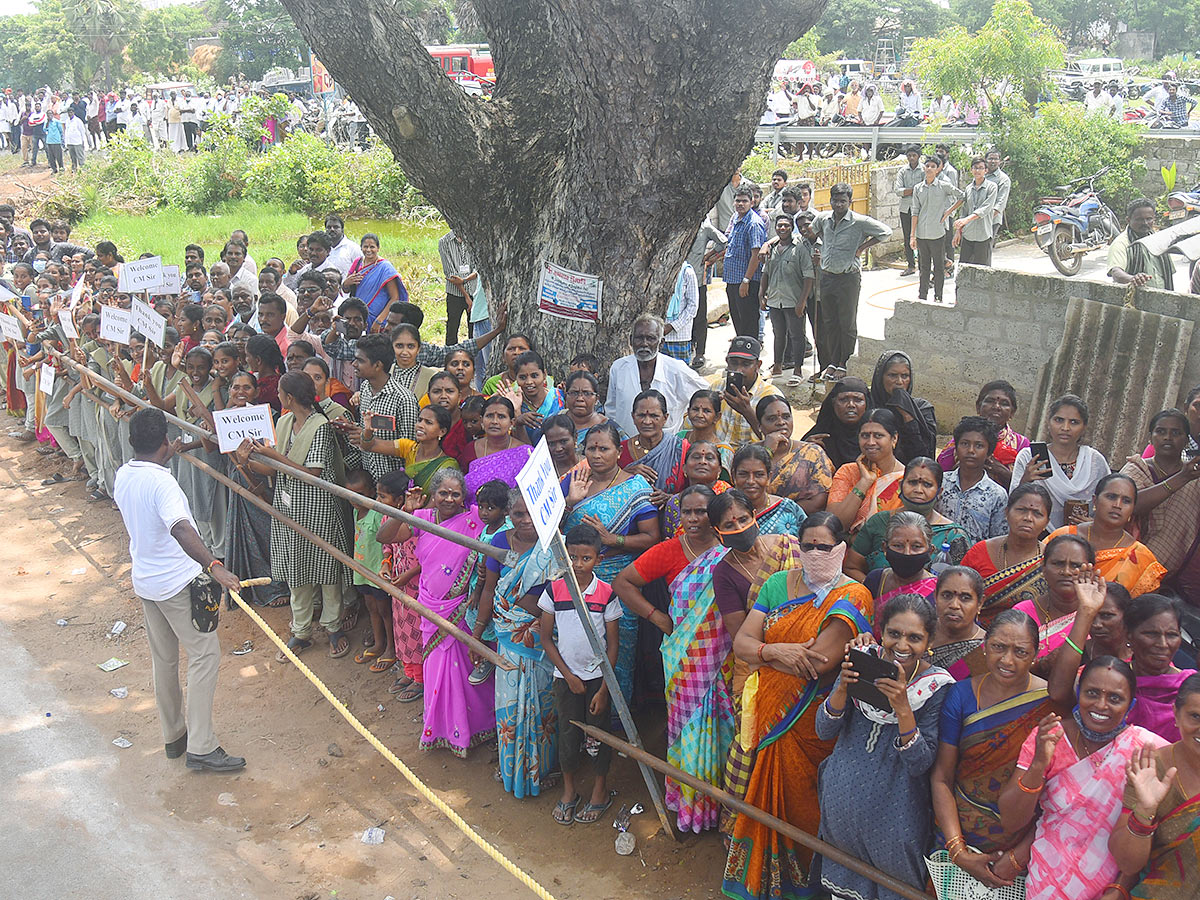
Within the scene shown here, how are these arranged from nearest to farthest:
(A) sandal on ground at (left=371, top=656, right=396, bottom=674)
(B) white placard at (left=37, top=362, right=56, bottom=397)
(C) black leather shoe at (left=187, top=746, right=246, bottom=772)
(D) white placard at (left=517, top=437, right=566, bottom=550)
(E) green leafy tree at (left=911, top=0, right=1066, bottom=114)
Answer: (D) white placard at (left=517, top=437, right=566, bottom=550) → (C) black leather shoe at (left=187, top=746, right=246, bottom=772) → (A) sandal on ground at (left=371, top=656, right=396, bottom=674) → (B) white placard at (left=37, top=362, right=56, bottom=397) → (E) green leafy tree at (left=911, top=0, right=1066, bottom=114)

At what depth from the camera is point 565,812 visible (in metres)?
4.89

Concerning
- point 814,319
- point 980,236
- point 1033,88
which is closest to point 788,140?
point 1033,88

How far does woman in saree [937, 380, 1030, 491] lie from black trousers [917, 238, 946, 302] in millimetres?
6890

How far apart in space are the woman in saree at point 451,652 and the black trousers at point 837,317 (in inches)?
192

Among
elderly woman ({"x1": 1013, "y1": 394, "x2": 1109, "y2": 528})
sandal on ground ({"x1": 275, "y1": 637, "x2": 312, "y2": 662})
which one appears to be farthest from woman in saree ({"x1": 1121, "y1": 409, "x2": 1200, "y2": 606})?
sandal on ground ({"x1": 275, "y1": 637, "x2": 312, "y2": 662})

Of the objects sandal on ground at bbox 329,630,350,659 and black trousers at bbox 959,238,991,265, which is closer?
sandal on ground at bbox 329,630,350,659

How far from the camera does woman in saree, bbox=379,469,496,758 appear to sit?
5402mm

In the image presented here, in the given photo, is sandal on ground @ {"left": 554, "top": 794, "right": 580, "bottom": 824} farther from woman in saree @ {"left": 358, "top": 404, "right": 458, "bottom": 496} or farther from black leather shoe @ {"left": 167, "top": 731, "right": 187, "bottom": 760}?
black leather shoe @ {"left": 167, "top": 731, "right": 187, "bottom": 760}

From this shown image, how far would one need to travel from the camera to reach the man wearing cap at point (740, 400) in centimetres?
566

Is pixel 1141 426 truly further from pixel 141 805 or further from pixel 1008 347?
pixel 141 805

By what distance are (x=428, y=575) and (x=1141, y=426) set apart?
4.41 meters

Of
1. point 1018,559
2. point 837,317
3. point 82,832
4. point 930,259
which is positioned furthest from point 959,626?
point 930,259

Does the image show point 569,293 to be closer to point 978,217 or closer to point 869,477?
point 869,477

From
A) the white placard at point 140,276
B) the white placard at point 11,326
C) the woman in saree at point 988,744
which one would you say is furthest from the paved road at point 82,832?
the white placard at point 11,326
